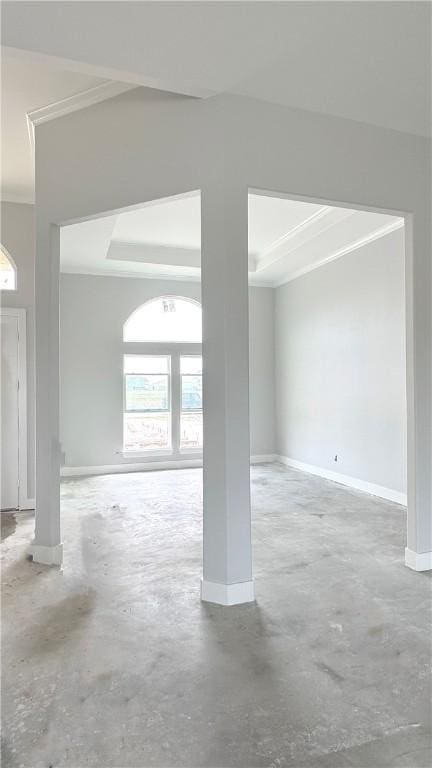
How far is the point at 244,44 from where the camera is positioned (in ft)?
7.95

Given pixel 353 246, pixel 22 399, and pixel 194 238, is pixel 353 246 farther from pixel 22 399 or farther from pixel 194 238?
pixel 22 399

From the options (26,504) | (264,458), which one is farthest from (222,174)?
(264,458)

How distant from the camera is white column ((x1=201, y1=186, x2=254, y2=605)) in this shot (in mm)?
2867

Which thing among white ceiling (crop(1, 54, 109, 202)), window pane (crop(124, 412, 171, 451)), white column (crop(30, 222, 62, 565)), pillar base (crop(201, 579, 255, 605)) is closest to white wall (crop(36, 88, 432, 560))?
white column (crop(30, 222, 62, 565))

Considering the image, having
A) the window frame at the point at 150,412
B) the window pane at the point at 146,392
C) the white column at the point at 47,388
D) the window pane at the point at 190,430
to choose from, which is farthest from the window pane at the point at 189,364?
the white column at the point at 47,388

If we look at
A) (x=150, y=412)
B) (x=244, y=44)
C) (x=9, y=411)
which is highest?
(x=244, y=44)

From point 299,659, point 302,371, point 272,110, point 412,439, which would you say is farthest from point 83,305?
point 299,659

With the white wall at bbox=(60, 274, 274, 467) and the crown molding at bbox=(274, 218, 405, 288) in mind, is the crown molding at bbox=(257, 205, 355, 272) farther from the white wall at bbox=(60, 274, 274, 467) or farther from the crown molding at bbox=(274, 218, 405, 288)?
the white wall at bbox=(60, 274, 274, 467)

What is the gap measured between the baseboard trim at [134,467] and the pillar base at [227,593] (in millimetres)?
4558

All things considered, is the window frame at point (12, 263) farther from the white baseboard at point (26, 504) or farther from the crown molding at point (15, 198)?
the white baseboard at point (26, 504)

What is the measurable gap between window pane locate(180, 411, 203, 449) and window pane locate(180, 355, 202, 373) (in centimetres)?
71

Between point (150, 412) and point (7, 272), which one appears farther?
point (150, 412)

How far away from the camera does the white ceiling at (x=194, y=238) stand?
523cm

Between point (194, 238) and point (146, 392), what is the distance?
101 inches
